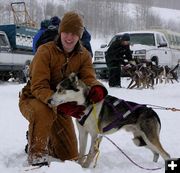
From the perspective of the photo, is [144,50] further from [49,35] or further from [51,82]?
[51,82]

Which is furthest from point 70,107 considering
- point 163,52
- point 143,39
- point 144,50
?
point 163,52

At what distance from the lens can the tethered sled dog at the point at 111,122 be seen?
Answer: 12.3ft

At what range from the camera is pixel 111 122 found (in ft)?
12.8

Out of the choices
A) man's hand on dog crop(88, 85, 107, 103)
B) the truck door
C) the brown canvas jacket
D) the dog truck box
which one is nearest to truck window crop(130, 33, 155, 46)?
the truck door

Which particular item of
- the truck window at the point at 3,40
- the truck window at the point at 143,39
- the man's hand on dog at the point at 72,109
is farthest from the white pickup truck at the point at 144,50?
the man's hand on dog at the point at 72,109

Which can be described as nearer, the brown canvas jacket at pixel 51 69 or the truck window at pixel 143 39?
the brown canvas jacket at pixel 51 69

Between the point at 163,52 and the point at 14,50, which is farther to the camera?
the point at 163,52

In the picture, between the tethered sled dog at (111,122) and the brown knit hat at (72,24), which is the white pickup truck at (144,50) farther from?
the brown knit hat at (72,24)

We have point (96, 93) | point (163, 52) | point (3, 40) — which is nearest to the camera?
point (96, 93)

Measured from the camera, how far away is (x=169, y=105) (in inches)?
320

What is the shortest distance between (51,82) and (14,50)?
11.5 m

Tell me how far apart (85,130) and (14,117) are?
2665 millimetres

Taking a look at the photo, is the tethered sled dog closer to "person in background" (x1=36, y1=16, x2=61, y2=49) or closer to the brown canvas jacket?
the brown canvas jacket

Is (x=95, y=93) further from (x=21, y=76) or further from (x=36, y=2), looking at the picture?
(x=36, y=2)
